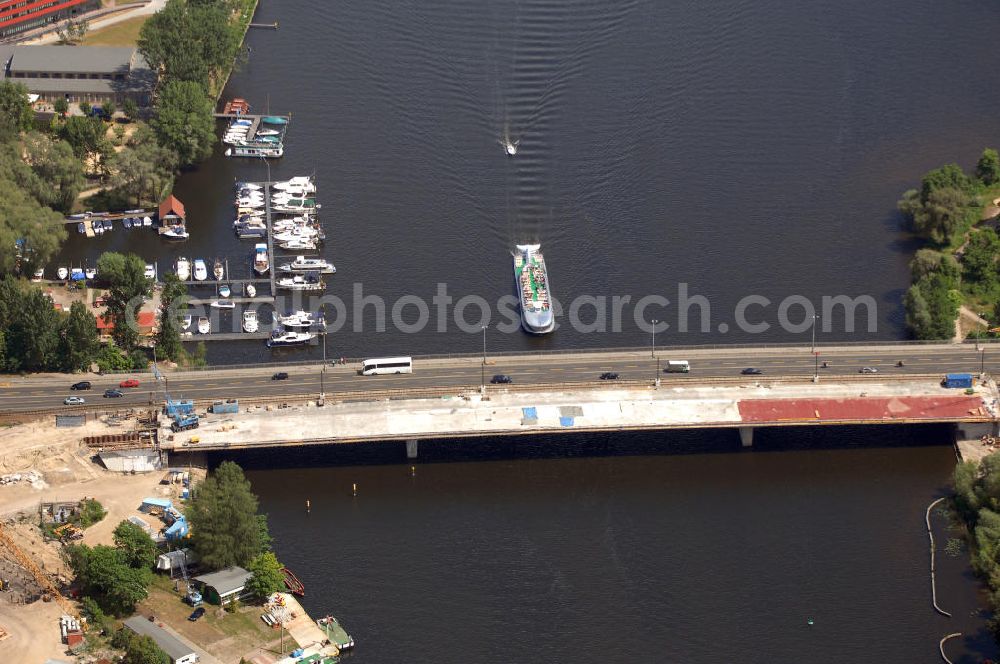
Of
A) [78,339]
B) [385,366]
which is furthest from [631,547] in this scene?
[78,339]

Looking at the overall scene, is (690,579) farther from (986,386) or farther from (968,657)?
(986,386)

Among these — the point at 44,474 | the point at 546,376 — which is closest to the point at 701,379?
the point at 546,376

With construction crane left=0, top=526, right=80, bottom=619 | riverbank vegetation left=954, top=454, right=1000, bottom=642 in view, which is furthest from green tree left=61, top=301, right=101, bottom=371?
riverbank vegetation left=954, top=454, right=1000, bottom=642

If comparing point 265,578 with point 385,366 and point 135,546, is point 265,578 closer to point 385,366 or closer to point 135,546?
point 135,546

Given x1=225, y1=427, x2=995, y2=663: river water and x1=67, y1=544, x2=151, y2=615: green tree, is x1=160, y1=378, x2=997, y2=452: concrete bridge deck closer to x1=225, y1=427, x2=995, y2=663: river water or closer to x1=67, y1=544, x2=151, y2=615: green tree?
x1=225, y1=427, x2=995, y2=663: river water

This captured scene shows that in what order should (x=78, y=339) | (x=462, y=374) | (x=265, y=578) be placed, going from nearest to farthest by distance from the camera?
(x=265, y=578) < (x=462, y=374) < (x=78, y=339)

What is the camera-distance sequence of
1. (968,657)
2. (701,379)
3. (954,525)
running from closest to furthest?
(968,657) < (954,525) < (701,379)

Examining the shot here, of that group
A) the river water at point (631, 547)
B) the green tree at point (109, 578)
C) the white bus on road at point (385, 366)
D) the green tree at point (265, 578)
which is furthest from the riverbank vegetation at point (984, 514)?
the green tree at point (109, 578)
